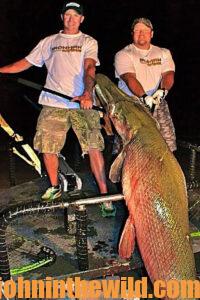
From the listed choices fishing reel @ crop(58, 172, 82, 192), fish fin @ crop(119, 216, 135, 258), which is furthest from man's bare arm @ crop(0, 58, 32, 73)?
fish fin @ crop(119, 216, 135, 258)

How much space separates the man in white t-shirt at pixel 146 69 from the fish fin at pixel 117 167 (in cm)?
123

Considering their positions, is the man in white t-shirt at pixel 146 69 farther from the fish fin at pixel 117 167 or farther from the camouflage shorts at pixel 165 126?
the fish fin at pixel 117 167

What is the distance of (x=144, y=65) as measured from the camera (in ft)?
15.5

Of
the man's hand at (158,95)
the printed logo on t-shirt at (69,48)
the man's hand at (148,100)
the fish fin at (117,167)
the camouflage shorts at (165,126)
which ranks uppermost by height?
the printed logo on t-shirt at (69,48)

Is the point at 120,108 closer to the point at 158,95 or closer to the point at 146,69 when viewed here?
the point at 158,95

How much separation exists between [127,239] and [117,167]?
595 millimetres

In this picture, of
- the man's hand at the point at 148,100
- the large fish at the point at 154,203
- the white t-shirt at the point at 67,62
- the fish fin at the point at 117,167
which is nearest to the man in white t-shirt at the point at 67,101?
the white t-shirt at the point at 67,62

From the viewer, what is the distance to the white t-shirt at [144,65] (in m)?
4.67

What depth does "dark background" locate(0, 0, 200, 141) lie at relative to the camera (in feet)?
74.5

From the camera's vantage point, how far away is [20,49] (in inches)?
958

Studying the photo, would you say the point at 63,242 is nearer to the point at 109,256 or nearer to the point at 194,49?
the point at 109,256

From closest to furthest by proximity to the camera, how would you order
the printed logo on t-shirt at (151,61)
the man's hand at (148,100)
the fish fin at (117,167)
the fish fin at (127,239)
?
the fish fin at (127,239) → the fish fin at (117,167) → the man's hand at (148,100) → the printed logo on t-shirt at (151,61)

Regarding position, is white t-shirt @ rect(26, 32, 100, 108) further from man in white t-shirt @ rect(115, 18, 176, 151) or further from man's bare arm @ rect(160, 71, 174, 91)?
man's bare arm @ rect(160, 71, 174, 91)

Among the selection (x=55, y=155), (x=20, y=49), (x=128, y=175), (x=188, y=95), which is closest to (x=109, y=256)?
(x=128, y=175)
